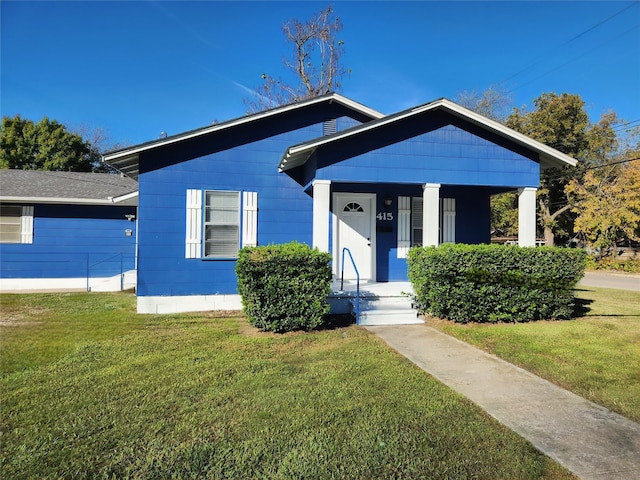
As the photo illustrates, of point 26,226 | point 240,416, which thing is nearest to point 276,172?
point 240,416

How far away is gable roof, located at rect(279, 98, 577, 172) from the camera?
7.59 metres

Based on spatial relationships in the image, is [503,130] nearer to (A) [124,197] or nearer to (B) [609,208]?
(A) [124,197]

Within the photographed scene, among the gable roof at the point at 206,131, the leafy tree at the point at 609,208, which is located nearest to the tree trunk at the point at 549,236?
the leafy tree at the point at 609,208

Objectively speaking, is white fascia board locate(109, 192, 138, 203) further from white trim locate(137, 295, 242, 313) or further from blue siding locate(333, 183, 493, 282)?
blue siding locate(333, 183, 493, 282)

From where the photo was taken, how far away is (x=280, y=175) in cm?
907

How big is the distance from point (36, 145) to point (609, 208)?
118ft

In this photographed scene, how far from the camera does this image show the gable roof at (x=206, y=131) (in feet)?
26.2

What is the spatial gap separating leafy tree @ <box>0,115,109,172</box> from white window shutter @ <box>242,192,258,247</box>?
24433 mm

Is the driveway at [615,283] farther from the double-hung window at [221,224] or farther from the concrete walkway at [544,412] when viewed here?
the double-hung window at [221,224]

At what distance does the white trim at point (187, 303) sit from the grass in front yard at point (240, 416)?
239cm

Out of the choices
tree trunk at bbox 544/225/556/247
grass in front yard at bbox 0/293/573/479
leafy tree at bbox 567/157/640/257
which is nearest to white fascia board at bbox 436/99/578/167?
grass in front yard at bbox 0/293/573/479

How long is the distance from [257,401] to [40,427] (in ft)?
5.80

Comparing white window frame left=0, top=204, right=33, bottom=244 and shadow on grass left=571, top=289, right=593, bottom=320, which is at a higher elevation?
white window frame left=0, top=204, right=33, bottom=244

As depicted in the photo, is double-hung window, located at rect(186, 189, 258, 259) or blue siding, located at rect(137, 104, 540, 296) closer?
blue siding, located at rect(137, 104, 540, 296)
